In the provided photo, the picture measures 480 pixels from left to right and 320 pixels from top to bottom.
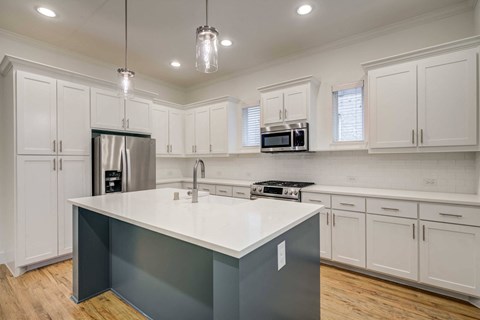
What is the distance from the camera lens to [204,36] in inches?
68.1

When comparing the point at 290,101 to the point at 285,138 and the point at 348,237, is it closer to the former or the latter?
the point at 285,138

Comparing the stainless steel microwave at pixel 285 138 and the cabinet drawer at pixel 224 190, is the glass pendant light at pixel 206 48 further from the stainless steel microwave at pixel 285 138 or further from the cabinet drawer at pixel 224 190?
the cabinet drawer at pixel 224 190

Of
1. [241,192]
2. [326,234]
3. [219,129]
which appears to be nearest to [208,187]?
[241,192]

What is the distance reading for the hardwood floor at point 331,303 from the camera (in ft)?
6.88

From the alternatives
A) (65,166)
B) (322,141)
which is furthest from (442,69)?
(65,166)

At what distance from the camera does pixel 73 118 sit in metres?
3.22

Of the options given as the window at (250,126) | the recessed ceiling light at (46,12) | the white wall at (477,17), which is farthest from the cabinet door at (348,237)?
the recessed ceiling light at (46,12)

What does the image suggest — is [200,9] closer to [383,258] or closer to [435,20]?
[435,20]

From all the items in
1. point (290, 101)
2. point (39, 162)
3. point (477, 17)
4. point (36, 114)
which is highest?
point (477, 17)

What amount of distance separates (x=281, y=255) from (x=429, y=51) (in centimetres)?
264

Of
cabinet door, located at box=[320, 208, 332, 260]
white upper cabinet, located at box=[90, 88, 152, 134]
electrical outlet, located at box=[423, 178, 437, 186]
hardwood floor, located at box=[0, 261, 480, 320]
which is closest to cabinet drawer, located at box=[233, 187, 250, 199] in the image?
cabinet door, located at box=[320, 208, 332, 260]

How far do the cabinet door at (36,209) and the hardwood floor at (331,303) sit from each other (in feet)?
0.99

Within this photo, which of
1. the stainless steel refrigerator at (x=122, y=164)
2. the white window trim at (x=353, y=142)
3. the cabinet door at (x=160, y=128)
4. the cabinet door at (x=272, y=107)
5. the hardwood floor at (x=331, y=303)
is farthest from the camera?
the cabinet door at (x=160, y=128)

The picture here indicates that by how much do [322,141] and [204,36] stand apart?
96.3 inches
